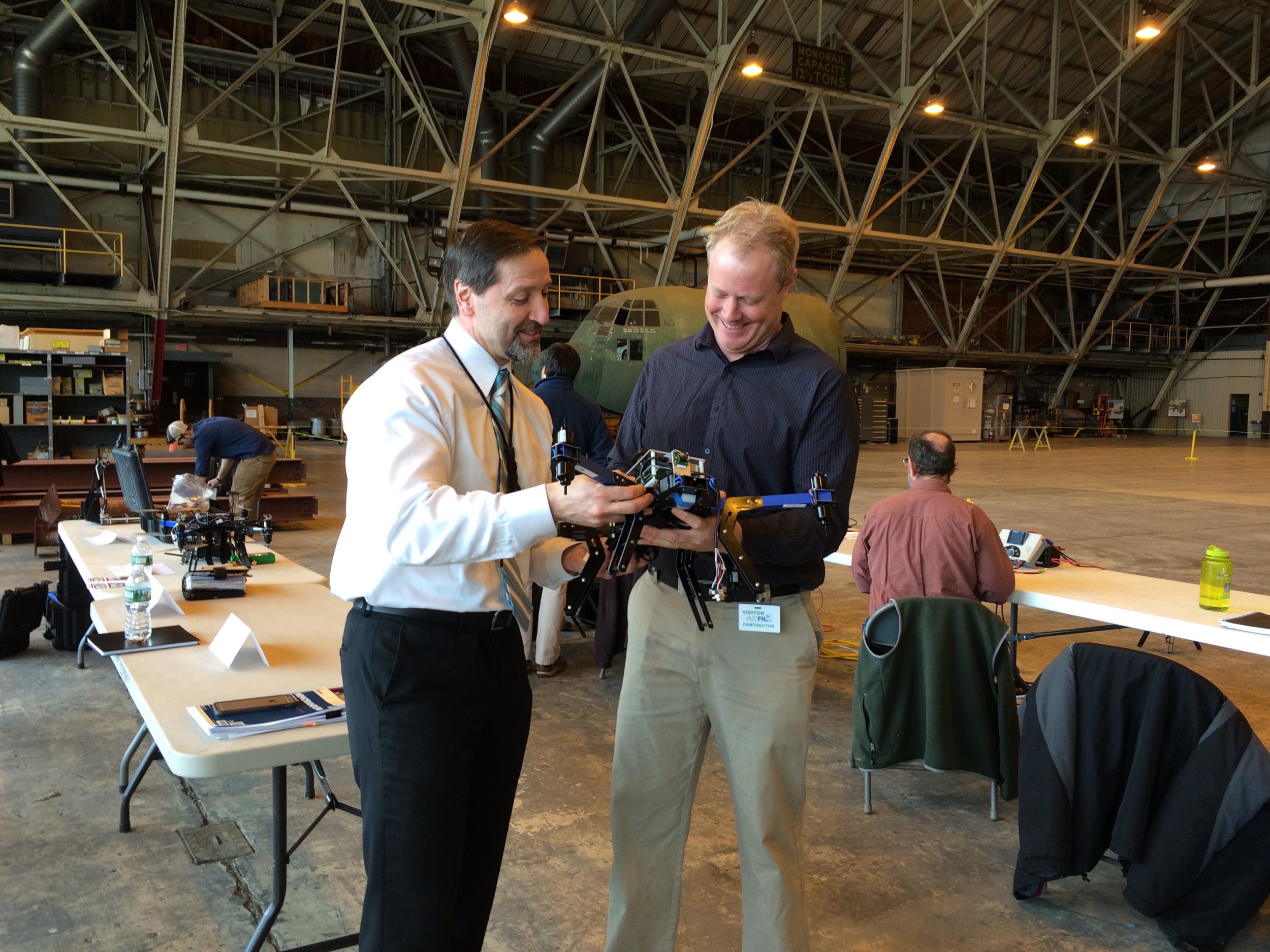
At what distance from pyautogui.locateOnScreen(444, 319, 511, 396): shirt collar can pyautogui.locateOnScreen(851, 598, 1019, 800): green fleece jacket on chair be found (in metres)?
2.06

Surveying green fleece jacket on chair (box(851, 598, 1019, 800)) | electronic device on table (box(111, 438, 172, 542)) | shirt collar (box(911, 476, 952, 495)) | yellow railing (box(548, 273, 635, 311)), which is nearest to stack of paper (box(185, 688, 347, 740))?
green fleece jacket on chair (box(851, 598, 1019, 800))

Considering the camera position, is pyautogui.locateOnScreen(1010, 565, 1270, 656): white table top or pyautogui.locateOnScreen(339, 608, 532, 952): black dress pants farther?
pyautogui.locateOnScreen(1010, 565, 1270, 656): white table top

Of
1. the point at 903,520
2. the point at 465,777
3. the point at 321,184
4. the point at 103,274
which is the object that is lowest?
the point at 465,777

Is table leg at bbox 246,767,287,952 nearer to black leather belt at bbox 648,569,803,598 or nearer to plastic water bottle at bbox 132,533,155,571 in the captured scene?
black leather belt at bbox 648,569,803,598

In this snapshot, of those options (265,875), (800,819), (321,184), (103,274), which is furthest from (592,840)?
(321,184)

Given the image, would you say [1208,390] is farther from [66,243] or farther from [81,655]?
[81,655]

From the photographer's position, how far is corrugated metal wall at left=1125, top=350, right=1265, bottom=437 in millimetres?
32312

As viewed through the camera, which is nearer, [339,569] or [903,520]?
[339,569]

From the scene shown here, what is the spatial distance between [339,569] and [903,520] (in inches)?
107

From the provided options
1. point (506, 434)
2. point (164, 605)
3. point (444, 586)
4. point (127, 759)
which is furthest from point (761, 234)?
point (127, 759)

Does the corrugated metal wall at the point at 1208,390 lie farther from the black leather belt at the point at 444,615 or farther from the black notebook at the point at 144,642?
the black leather belt at the point at 444,615

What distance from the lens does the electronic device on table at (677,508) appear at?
66.7 inches

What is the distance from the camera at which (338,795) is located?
11.8ft

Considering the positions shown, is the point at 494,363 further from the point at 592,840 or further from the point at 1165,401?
the point at 1165,401
